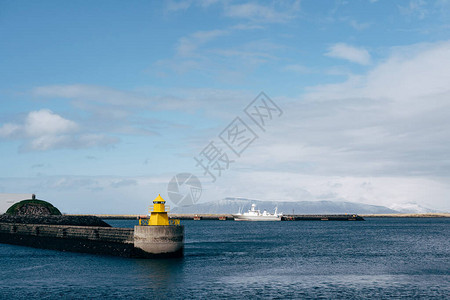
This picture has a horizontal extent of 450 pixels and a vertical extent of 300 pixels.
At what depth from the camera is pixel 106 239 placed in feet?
170

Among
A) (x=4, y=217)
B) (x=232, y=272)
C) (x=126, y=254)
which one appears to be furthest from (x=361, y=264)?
(x=4, y=217)

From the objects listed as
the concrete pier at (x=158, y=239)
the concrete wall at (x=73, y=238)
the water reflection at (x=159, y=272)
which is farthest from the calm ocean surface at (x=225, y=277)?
the concrete wall at (x=73, y=238)

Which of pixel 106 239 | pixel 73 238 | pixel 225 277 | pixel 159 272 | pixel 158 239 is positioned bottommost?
pixel 225 277

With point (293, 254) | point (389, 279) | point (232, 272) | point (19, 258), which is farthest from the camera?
point (293, 254)

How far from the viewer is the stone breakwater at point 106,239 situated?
43688 millimetres

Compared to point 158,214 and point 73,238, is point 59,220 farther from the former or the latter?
point 158,214

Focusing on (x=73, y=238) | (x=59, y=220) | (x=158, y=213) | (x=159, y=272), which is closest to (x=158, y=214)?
(x=158, y=213)

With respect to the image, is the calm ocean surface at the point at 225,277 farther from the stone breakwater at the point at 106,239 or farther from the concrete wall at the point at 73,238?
the concrete wall at the point at 73,238

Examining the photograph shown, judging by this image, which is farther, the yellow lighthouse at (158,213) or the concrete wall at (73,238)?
the concrete wall at (73,238)

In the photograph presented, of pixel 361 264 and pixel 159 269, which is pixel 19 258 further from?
pixel 361 264

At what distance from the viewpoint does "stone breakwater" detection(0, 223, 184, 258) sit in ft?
143

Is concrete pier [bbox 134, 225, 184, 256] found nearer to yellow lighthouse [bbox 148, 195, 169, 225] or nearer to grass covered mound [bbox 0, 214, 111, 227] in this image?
yellow lighthouse [bbox 148, 195, 169, 225]

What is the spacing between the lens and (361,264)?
47062 mm

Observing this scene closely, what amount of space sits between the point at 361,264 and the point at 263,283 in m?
16.5
